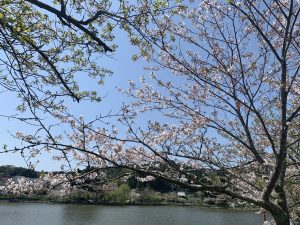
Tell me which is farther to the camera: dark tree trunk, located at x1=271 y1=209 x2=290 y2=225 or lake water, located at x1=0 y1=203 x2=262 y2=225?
lake water, located at x1=0 y1=203 x2=262 y2=225

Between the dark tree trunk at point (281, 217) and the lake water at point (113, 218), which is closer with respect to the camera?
the dark tree trunk at point (281, 217)

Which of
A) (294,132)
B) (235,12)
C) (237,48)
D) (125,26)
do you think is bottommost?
(294,132)

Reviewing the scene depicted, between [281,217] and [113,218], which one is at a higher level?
[113,218]

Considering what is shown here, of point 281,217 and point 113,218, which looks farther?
point 113,218

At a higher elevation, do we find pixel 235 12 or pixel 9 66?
pixel 235 12

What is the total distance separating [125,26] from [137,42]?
0.45 meters

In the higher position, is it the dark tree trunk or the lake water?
the lake water

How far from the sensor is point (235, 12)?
5.62 metres

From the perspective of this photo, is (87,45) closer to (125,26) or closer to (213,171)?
(125,26)

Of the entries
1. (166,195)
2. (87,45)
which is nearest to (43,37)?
(87,45)

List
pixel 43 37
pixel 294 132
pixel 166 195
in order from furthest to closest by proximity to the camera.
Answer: pixel 166 195, pixel 294 132, pixel 43 37

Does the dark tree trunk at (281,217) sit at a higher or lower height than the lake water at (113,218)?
lower

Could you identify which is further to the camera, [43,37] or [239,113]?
[239,113]

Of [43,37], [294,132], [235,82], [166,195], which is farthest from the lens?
[166,195]
